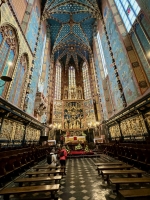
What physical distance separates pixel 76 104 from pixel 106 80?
8.84m

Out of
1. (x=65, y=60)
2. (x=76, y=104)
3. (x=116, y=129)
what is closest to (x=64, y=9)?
(x=65, y=60)

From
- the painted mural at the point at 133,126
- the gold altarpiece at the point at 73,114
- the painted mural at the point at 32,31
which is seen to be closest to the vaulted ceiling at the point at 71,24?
the painted mural at the point at 32,31

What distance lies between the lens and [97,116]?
20.8m

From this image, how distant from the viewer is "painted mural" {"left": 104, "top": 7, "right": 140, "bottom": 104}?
9.83 m

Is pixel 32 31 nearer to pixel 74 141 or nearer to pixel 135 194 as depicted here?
pixel 74 141

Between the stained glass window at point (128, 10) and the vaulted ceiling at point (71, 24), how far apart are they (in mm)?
6529

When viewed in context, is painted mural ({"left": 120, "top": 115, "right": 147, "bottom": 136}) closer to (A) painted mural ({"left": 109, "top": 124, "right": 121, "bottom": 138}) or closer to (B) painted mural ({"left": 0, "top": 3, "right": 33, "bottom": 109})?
(A) painted mural ({"left": 109, "top": 124, "right": 121, "bottom": 138})

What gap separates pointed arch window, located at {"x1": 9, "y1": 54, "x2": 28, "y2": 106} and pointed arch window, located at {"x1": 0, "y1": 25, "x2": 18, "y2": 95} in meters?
1.22

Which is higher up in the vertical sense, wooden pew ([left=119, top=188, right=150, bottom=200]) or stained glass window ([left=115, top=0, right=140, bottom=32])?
stained glass window ([left=115, top=0, right=140, bottom=32])

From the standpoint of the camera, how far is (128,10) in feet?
34.7

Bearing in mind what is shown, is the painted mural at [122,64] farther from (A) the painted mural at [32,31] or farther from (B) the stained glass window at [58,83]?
(B) the stained glass window at [58,83]

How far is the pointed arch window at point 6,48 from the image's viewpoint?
7646 millimetres

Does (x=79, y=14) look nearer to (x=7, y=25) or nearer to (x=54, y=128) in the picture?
(x=7, y=25)

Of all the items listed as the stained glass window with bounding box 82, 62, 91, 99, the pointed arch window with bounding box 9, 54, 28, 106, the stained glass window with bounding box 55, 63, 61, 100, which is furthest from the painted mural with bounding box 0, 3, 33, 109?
the stained glass window with bounding box 82, 62, 91, 99
